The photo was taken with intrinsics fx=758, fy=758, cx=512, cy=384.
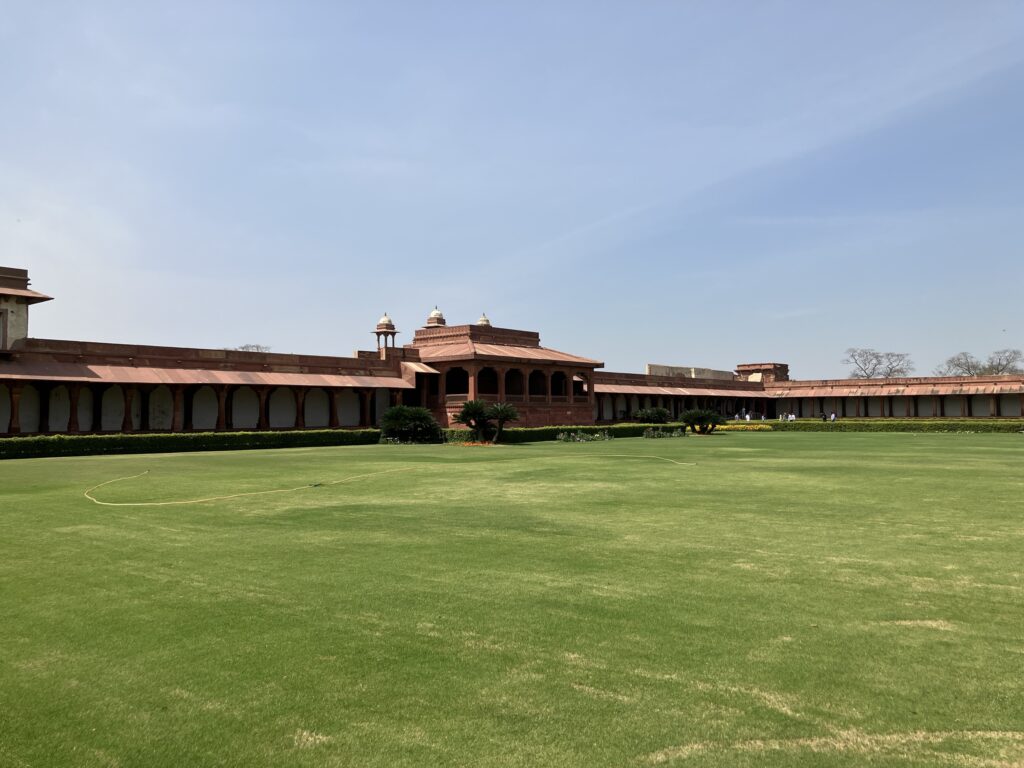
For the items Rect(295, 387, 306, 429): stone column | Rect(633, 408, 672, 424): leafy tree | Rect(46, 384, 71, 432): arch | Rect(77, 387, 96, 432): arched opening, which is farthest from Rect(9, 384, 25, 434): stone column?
Rect(633, 408, 672, 424): leafy tree

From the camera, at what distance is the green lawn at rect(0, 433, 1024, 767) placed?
12.9ft

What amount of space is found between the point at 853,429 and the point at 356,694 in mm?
56815

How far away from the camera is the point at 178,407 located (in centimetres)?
3588

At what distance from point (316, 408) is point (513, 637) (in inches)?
1576

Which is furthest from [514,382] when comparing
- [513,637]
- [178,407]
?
[513,637]

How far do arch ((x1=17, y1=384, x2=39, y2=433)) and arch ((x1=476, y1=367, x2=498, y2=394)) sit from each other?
84.6 feet

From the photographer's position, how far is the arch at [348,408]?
148ft

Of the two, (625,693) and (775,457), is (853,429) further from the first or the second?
(625,693)

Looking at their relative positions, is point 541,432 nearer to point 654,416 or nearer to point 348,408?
point 654,416

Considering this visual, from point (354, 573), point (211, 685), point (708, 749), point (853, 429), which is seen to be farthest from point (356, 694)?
point (853, 429)

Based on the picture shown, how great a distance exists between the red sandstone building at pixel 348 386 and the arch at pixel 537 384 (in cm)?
14

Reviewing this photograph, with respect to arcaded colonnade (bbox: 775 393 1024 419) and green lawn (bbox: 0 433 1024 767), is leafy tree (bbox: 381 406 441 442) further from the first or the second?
arcaded colonnade (bbox: 775 393 1024 419)

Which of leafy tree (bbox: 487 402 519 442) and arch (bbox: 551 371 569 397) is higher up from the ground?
arch (bbox: 551 371 569 397)

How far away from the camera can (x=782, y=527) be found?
413 inches
